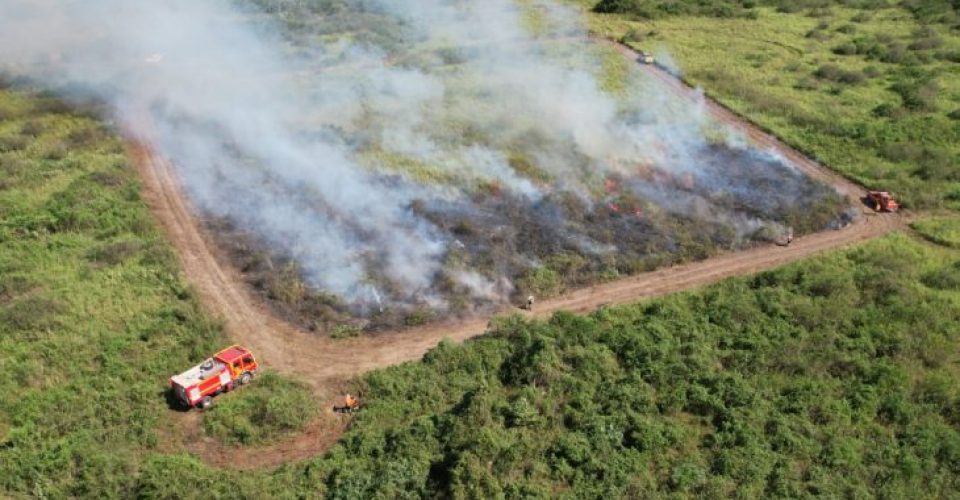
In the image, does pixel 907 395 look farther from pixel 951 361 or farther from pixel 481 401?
pixel 481 401

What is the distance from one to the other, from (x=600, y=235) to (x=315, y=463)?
61.6ft

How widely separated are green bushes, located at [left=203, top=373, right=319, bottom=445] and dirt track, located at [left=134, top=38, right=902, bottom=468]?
40 centimetres

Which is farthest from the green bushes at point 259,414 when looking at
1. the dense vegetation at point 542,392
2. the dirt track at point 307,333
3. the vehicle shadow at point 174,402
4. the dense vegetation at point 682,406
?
the dense vegetation at point 682,406

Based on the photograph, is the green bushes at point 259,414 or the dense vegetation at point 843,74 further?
the dense vegetation at point 843,74

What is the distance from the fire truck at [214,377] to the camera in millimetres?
25844

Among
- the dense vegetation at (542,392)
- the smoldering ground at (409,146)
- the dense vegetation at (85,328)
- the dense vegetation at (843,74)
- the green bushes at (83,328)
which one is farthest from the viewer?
the dense vegetation at (843,74)

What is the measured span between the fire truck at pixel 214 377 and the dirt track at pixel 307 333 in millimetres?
713

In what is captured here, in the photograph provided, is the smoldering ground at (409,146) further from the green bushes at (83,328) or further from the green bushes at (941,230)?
the green bushes at (941,230)

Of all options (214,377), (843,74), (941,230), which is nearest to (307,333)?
(214,377)

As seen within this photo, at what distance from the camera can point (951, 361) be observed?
2953 cm

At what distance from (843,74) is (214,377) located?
53025 millimetres

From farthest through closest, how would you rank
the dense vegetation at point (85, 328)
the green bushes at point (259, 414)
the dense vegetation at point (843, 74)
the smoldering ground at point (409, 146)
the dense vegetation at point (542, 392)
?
the dense vegetation at point (843, 74) < the smoldering ground at point (409, 146) < the green bushes at point (259, 414) < the dense vegetation at point (85, 328) < the dense vegetation at point (542, 392)

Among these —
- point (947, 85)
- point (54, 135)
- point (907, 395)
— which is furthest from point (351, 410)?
point (947, 85)

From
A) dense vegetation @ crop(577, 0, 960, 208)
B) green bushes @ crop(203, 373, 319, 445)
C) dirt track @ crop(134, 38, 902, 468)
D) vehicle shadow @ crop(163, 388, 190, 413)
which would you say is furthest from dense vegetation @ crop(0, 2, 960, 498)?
dense vegetation @ crop(577, 0, 960, 208)
